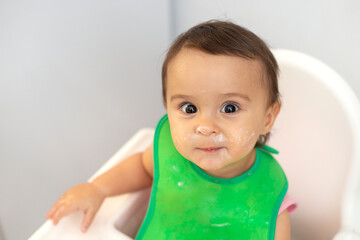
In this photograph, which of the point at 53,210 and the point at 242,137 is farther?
the point at 53,210

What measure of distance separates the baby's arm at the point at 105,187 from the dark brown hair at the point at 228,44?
0.23m

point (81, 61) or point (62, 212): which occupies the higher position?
point (81, 61)

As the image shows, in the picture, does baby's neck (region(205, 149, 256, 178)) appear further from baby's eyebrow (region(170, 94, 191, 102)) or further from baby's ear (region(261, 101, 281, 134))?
baby's eyebrow (region(170, 94, 191, 102))

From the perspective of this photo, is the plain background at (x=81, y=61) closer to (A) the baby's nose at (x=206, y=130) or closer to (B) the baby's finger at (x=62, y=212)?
(B) the baby's finger at (x=62, y=212)

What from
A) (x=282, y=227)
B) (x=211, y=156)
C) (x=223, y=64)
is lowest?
(x=282, y=227)

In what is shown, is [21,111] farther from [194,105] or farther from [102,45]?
[194,105]

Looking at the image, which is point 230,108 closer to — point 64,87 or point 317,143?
point 317,143

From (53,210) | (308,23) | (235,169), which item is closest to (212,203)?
(235,169)

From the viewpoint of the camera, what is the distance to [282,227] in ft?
2.10

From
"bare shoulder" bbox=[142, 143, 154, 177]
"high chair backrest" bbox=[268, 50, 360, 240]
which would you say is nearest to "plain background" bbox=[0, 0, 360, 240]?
"high chair backrest" bbox=[268, 50, 360, 240]

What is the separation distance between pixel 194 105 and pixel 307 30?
1.75ft

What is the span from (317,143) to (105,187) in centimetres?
45

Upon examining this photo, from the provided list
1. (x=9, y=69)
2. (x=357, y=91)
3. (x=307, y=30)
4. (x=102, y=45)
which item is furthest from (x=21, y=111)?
(x=357, y=91)

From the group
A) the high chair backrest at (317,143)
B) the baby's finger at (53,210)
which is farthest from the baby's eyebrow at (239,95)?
the baby's finger at (53,210)
